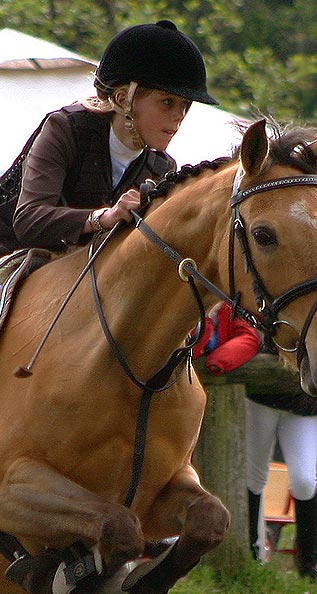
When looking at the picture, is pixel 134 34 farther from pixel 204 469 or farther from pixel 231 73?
pixel 231 73

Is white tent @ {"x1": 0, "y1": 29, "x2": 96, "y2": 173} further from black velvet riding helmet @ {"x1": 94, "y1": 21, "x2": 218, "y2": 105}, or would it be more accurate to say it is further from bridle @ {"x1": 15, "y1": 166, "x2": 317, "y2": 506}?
bridle @ {"x1": 15, "y1": 166, "x2": 317, "y2": 506}

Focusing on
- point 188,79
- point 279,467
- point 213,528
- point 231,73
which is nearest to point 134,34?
point 188,79

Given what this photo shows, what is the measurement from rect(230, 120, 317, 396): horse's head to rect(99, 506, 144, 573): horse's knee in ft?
2.93

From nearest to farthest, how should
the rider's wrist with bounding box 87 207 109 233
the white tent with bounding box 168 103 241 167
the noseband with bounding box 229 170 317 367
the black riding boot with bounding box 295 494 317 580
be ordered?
the noseband with bounding box 229 170 317 367 < the rider's wrist with bounding box 87 207 109 233 < the black riding boot with bounding box 295 494 317 580 < the white tent with bounding box 168 103 241 167

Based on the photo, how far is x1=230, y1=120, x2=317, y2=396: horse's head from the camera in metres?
4.35

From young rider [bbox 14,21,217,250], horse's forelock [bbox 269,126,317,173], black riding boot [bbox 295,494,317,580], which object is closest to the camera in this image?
horse's forelock [bbox 269,126,317,173]

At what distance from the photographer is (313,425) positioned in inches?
303

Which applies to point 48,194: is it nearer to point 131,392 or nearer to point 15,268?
point 15,268

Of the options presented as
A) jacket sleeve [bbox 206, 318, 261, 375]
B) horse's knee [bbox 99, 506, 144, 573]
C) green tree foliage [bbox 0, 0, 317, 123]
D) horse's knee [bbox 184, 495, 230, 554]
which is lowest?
green tree foliage [bbox 0, 0, 317, 123]

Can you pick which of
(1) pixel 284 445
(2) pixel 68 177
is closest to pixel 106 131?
(2) pixel 68 177

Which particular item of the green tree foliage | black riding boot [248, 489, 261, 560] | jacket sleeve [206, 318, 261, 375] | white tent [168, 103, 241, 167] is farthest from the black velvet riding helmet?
the green tree foliage

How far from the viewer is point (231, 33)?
1078 inches

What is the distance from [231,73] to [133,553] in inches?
717

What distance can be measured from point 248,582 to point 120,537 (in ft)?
8.89
